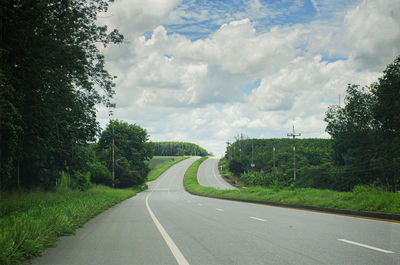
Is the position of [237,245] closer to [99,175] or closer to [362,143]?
[99,175]

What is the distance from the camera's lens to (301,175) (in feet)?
253

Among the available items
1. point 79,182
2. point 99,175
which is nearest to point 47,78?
point 79,182

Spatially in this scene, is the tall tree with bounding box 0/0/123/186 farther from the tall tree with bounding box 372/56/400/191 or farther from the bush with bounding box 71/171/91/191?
the tall tree with bounding box 372/56/400/191

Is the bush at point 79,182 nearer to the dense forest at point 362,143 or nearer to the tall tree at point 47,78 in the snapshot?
the tall tree at point 47,78

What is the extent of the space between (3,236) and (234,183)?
86320mm

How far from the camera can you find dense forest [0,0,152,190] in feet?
37.8

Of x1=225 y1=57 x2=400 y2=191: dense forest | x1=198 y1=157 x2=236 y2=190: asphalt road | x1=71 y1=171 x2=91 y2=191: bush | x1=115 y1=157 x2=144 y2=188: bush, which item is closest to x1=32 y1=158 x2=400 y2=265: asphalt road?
x1=71 y1=171 x2=91 y2=191: bush

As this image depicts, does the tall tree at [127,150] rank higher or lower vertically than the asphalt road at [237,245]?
higher

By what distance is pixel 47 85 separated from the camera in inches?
655

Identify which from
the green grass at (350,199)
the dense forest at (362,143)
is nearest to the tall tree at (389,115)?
the dense forest at (362,143)

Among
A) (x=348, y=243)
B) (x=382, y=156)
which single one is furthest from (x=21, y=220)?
(x=382, y=156)

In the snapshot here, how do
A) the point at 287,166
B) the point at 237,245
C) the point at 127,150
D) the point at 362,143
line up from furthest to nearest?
the point at 287,166 → the point at 127,150 → the point at 362,143 → the point at 237,245

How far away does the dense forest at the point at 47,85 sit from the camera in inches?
454

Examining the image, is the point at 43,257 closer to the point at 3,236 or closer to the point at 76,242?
the point at 3,236
